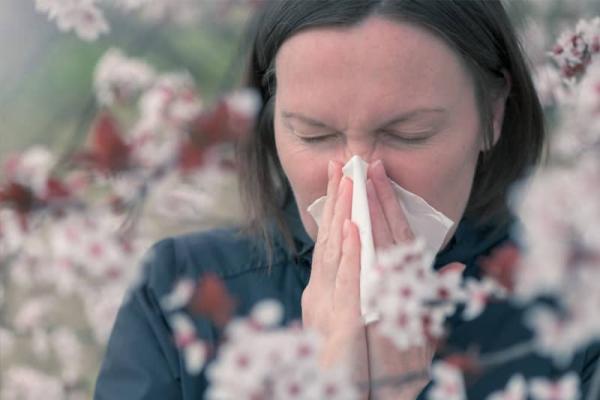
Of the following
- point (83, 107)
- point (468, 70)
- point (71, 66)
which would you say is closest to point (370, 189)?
point (468, 70)

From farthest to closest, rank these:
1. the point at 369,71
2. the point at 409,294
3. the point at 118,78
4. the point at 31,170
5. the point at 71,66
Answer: the point at 71,66 → the point at 118,78 → the point at 369,71 → the point at 31,170 → the point at 409,294

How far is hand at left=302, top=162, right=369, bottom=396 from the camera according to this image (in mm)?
1200

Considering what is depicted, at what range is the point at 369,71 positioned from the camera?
1.25 meters

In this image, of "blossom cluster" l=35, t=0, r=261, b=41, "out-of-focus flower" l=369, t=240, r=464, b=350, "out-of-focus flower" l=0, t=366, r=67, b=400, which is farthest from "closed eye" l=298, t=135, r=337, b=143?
"out-of-focus flower" l=0, t=366, r=67, b=400

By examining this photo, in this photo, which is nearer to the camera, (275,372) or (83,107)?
(275,372)

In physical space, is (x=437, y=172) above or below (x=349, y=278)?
above

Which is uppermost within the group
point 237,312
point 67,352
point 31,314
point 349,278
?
point 349,278

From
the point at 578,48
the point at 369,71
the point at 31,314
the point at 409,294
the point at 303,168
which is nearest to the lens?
the point at 409,294

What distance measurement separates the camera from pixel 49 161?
1.33 m

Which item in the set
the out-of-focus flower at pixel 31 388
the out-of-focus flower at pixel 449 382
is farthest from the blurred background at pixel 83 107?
the out-of-focus flower at pixel 449 382

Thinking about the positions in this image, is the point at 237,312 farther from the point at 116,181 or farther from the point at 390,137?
the point at 116,181

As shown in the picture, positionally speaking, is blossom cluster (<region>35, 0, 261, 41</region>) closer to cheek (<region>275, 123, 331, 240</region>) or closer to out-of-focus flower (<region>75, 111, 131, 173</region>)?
cheek (<region>275, 123, 331, 240</region>)

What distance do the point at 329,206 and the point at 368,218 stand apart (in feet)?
0.23

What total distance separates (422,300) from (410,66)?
376 millimetres
